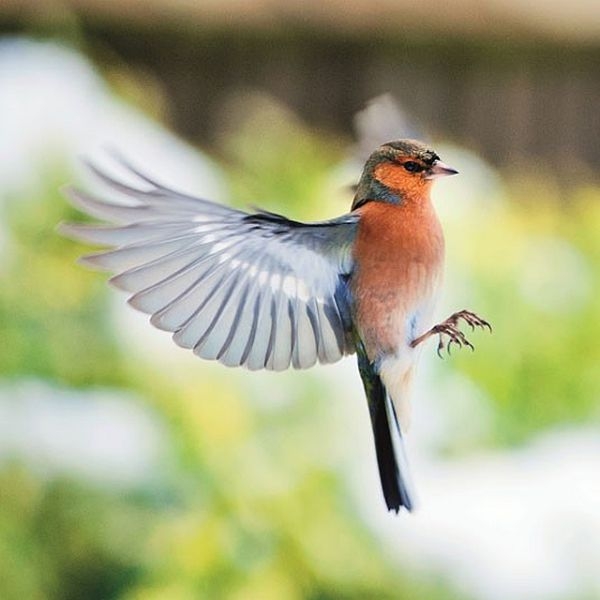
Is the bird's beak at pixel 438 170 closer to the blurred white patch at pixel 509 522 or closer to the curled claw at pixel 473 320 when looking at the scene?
the curled claw at pixel 473 320

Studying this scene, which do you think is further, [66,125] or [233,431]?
[66,125]

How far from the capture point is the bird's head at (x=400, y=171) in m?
0.60

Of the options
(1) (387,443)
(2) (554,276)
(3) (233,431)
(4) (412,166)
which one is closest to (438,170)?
(4) (412,166)

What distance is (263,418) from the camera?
198 cm

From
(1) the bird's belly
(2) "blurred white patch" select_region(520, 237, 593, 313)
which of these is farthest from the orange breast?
(2) "blurred white patch" select_region(520, 237, 593, 313)

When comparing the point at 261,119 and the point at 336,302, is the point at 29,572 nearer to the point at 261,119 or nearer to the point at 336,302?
the point at 261,119

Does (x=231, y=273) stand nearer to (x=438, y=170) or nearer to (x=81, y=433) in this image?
(x=438, y=170)

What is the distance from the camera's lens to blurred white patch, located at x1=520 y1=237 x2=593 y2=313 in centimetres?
220

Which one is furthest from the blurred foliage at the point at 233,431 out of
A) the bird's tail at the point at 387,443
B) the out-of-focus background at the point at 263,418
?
the bird's tail at the point at 387,443

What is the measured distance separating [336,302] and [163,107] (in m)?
2.05

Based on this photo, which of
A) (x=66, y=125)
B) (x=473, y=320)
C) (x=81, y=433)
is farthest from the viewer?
(x=66, y=125)

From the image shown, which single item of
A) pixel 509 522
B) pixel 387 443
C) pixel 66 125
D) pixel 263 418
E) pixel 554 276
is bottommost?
pixel 387 443

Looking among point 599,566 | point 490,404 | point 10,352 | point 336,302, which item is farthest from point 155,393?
point 336,302

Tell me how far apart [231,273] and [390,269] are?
8 cm
